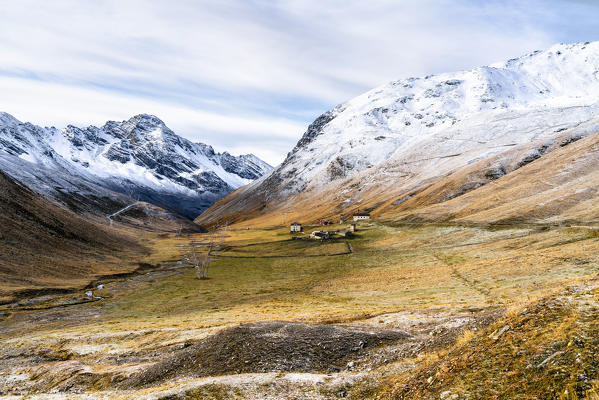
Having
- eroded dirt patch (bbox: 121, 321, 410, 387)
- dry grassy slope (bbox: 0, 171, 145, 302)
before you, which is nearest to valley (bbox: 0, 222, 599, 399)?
eroded dirt patch (bbox: 121, 321, 410, 387)

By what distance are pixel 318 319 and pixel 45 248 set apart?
9948 centimetres

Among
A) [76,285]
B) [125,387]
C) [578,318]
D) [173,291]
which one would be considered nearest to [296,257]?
[173,291]

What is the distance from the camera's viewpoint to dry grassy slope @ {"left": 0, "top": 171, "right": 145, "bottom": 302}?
87.5 m

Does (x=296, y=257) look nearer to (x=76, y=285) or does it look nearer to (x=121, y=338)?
(x=76, y=285)

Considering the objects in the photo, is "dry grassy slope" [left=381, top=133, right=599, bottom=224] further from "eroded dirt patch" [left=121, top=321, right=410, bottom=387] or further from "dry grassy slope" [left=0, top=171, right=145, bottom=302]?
"dry grassy slope" [left=0, top=171, right=145, bottom=302]

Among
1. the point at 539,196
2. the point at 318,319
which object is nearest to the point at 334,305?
the point at 318,319

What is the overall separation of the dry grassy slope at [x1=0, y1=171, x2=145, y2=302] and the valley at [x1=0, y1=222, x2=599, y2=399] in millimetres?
10437

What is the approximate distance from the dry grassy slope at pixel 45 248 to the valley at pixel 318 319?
10437 millimetres

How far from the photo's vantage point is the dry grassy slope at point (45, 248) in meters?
87.5

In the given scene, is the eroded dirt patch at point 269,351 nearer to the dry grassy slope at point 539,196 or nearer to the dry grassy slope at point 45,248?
the dry grassy slope at point 45,248

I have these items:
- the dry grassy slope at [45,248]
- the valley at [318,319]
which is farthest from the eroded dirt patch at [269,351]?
the dry grassy slope at [45,248]

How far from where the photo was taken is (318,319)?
39.8 m

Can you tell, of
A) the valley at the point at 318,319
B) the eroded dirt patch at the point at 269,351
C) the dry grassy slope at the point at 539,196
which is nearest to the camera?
the valley at the point at 318,319

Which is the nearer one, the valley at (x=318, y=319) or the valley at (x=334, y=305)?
the valley at (x=334, y=305)
